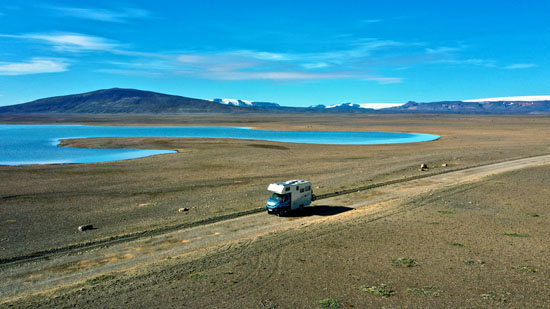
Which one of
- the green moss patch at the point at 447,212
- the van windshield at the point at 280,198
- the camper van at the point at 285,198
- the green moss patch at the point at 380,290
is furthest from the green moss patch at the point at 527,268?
the van windshield at the point at 280,198

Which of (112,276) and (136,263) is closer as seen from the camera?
(112,276)

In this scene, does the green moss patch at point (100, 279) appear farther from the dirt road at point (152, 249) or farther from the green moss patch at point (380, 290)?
the green moss patch at point (380, 290)

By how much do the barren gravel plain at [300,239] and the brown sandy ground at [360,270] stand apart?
79 millimetres

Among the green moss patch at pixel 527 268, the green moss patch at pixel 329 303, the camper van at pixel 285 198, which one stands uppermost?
the camper van at pixel 285 198

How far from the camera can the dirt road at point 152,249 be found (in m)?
19.4

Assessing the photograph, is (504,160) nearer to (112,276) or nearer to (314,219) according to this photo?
(314,219)

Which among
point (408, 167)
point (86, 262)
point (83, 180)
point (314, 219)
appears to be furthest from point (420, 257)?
point (83, 180)

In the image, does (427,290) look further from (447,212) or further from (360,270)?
(447,212)

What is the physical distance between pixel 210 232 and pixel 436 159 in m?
48.6

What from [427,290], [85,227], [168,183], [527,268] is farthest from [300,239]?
[168,183]

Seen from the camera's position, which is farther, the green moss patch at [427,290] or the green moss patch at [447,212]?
the green moss patch at [447,212]

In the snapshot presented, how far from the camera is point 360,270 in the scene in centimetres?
2033

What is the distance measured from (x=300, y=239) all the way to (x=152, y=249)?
9.56m

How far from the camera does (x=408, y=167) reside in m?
55.4
